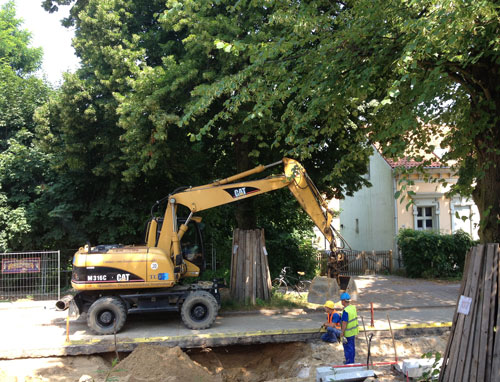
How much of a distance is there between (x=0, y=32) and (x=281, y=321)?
21.8 m

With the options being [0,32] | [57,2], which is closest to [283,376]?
[57,2]

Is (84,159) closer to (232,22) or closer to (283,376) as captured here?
(232,22)

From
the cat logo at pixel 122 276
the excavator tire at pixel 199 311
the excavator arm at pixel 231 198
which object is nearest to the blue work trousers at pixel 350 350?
the excavator arm at pixel 231 198

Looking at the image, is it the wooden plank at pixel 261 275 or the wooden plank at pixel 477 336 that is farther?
the wooden plank at pixel 261 275

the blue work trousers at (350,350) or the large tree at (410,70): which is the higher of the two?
the large tree at (410,70)

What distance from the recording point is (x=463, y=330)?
223 inches

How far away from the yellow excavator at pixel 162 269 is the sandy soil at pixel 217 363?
1.05m

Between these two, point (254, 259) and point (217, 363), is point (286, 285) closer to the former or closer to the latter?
point (254, 259)

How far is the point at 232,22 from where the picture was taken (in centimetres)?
1048

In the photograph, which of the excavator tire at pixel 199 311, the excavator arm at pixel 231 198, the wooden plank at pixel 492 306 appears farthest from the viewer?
the excavator arm at pixel 231 198

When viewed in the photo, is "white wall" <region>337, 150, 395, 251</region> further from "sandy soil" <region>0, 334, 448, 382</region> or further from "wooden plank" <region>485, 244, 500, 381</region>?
"wooden plank" <region>485, 244, 500, 381</region>

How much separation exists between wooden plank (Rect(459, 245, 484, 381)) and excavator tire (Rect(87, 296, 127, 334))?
A: 7509 mm

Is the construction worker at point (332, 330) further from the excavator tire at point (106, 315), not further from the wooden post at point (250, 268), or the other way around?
the excavator tire at point (106, 315)

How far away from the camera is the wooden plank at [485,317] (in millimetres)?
5359
